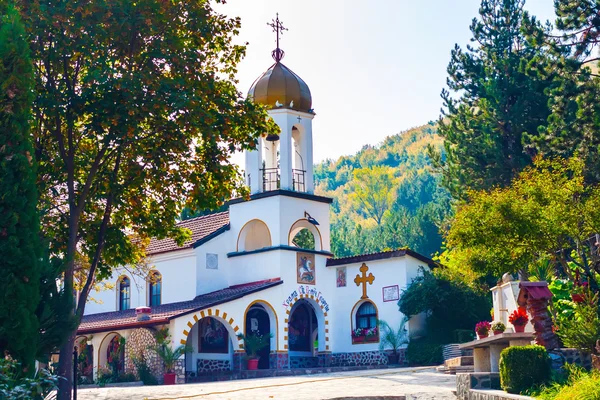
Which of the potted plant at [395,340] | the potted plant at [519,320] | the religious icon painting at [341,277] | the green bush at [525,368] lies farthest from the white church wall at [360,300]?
the green bush at [525,368]

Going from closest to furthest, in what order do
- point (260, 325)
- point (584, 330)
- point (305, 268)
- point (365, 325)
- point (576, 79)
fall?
point (584, 330) → point (576, 79) → point (260, 325) → point (365, 325) → point (305, 268)

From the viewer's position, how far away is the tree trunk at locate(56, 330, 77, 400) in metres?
13.9

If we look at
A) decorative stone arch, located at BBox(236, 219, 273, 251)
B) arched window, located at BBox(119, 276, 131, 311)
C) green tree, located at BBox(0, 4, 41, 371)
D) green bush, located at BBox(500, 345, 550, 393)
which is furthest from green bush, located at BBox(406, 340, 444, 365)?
green tree, located at BBox(0, 4, 41, 371)

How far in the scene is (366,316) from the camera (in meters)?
31.2

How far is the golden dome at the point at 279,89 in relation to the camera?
31.8m

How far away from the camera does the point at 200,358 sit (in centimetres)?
2939

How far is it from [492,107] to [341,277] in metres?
8.85

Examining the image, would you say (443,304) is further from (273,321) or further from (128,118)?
(128,118)

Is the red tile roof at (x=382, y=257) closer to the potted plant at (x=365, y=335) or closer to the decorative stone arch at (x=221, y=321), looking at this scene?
the potted plant at (x=365, y=335)

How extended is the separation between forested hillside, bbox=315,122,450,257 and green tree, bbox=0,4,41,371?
23476 mm

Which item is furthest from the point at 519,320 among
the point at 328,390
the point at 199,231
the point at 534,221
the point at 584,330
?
the point at 199,231

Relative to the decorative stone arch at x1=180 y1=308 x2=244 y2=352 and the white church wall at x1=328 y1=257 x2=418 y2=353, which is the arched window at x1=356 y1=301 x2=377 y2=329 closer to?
the white church wall at x1=328 y1=257 x2=418 y2=353

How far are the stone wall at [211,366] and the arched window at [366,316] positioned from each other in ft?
17.5

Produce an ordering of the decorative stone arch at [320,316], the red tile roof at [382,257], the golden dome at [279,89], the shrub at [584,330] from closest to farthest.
Answer: the shrub at [584,330], the red tile roof at [382,257], the decorative stone arch at [320,316], the golden dome at [279,89]
